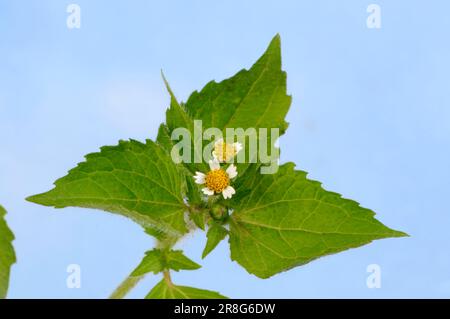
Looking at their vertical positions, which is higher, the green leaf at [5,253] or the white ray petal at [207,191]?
the white ray petal at [207,191]

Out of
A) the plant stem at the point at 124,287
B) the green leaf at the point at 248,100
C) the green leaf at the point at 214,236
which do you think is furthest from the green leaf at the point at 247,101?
the plant stem at the point at 124,287

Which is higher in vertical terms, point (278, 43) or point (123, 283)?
point (278, 43)

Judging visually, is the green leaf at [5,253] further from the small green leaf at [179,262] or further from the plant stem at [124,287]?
the small green leaf at [179,262]

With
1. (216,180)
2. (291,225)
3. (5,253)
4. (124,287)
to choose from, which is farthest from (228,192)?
(5,253)

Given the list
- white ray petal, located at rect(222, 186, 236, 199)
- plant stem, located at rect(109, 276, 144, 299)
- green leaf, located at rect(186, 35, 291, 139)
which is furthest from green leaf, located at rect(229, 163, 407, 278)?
plant stem, located at rect(109, 276, 144, 299)
